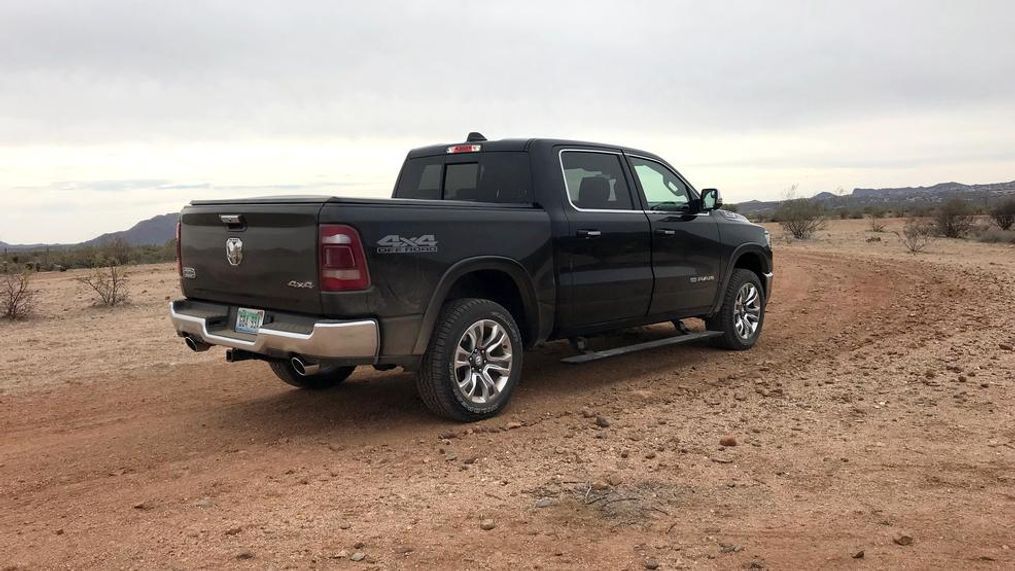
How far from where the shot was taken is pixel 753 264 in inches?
331

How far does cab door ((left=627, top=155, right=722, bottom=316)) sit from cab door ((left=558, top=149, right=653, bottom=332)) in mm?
159

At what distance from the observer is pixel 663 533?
11.6 feet

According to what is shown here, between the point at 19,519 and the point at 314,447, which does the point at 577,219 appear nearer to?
the point at 314,447

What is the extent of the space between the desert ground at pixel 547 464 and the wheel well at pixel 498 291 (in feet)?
2.04

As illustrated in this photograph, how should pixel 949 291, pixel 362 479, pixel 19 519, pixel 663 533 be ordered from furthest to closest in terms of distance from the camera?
1. pixel 949 291
2. pixel 362 479
3. pixel 19 519
4. pixel 663 533

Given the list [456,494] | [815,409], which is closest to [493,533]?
[456,494]

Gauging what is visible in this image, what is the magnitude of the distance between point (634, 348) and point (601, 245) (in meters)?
1.06

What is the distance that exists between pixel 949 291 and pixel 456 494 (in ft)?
32.7

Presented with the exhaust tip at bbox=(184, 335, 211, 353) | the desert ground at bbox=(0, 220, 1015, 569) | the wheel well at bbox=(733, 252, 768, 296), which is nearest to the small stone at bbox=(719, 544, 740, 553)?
the desert ground at bbox=(0, 220, 1015, 569)

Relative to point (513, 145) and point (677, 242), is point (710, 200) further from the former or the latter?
point (513, 145)

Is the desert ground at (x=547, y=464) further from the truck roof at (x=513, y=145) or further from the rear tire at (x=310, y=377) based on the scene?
the truck roof at (x=513, y=145)

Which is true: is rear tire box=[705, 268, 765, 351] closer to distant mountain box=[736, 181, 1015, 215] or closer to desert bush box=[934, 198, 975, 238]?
desert bush box=[934, 198, 975, 238]

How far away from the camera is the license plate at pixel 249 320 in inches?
201

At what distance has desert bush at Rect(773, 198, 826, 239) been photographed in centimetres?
2750
